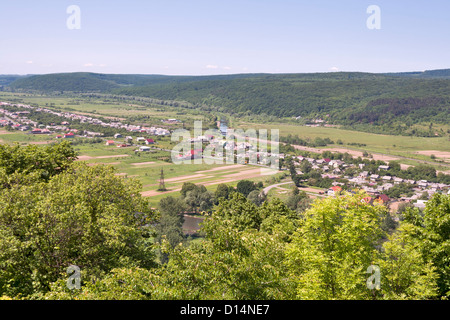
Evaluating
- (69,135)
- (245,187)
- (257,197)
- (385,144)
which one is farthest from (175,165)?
(385,144)

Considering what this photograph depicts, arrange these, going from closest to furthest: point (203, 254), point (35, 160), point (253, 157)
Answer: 1. point (203, 254)
2. point (35, 160)
3. point (253, 157)

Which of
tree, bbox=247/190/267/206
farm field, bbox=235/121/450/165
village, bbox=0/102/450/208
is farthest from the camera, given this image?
farm field, bbox=235/121/450/165

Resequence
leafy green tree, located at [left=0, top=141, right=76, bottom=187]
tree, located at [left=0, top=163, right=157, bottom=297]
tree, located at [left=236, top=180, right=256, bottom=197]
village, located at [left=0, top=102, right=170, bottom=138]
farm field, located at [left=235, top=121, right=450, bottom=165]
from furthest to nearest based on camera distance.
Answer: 1. village, located at [left=0, top=102, right=170, bottom=138]
2. farm field, located at [left=235, top=121, right=450, bottom=165]
3. tree, located at [left=236, top=180, right=256, bottom=197]
4. leafy green tree, located at [left=0, top=141, right=76, bottom=187]
5. tree, located at [left=0, top=163, right=157, bottom=297]

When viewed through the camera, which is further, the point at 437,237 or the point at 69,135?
the point at 69,135

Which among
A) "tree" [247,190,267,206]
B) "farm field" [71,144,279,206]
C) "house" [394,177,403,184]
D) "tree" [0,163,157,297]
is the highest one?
"tree" [0,163,157,297]

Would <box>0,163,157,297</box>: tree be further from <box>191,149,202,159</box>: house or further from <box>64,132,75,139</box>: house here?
<box>64,132,75,139</box>: house

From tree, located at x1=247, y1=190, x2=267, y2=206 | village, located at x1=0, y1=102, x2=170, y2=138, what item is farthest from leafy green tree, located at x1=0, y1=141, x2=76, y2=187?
village, located at x1=0, y1=102, x2=170, y2=138

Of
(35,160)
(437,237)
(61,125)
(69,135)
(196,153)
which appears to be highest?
(35,160)

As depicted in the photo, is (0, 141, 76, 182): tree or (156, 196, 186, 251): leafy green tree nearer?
(0, 141, 76, 182): tree

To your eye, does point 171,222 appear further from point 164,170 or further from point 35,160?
point 164,170

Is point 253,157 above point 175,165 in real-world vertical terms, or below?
above

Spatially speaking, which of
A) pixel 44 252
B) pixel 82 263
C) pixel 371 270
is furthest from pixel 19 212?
pixel 371 270
